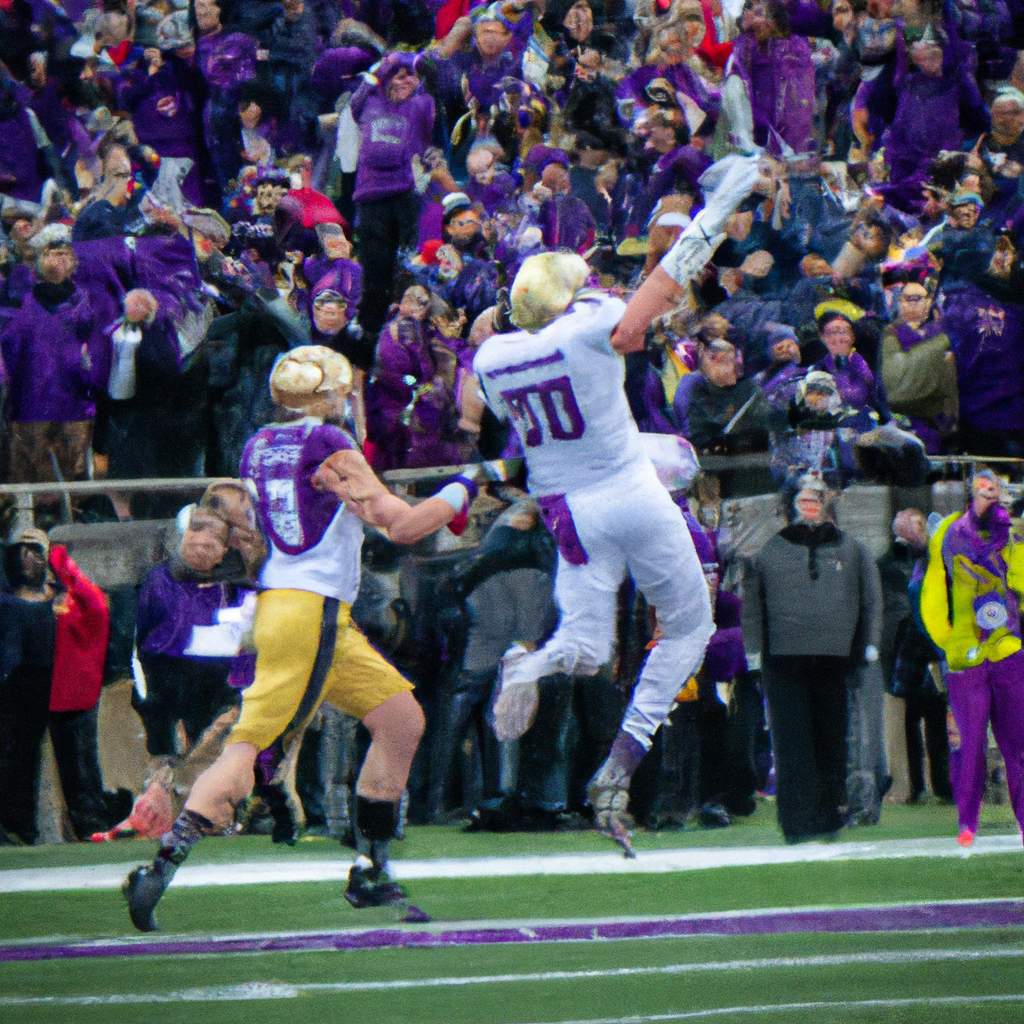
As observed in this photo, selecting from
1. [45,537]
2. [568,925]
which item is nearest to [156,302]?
[45,537]

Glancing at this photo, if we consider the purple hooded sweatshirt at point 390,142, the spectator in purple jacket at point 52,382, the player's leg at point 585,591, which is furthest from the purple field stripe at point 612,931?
the purple hooded sweatshirt at point 390,142

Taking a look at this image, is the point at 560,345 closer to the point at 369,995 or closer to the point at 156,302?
the point at 369,995

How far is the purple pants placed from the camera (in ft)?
23.4

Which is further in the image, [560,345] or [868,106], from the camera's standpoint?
[868,106]

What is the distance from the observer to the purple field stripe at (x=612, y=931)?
237 inches

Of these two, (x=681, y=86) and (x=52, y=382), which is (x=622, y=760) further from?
(x=681, y=86)

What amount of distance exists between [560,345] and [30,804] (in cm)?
316

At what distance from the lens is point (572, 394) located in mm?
5613

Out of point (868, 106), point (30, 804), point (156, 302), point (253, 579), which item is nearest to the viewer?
point (253, 579)

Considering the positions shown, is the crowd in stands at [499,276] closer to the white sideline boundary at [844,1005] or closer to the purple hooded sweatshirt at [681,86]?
the purple hooded sweatshirt at [681,86]

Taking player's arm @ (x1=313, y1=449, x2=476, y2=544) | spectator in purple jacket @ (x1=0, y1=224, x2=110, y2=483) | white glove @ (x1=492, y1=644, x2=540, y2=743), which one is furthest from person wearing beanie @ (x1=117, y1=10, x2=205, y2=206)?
white glove @ (x1=492, y1=644, x2=540, y2=743)

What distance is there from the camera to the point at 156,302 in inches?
310

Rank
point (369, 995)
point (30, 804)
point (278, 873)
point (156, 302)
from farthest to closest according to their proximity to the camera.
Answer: point (156, 302) < point (30, 804) < point (278, 873) < point (369, 995)

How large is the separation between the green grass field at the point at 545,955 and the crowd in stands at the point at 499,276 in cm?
33
